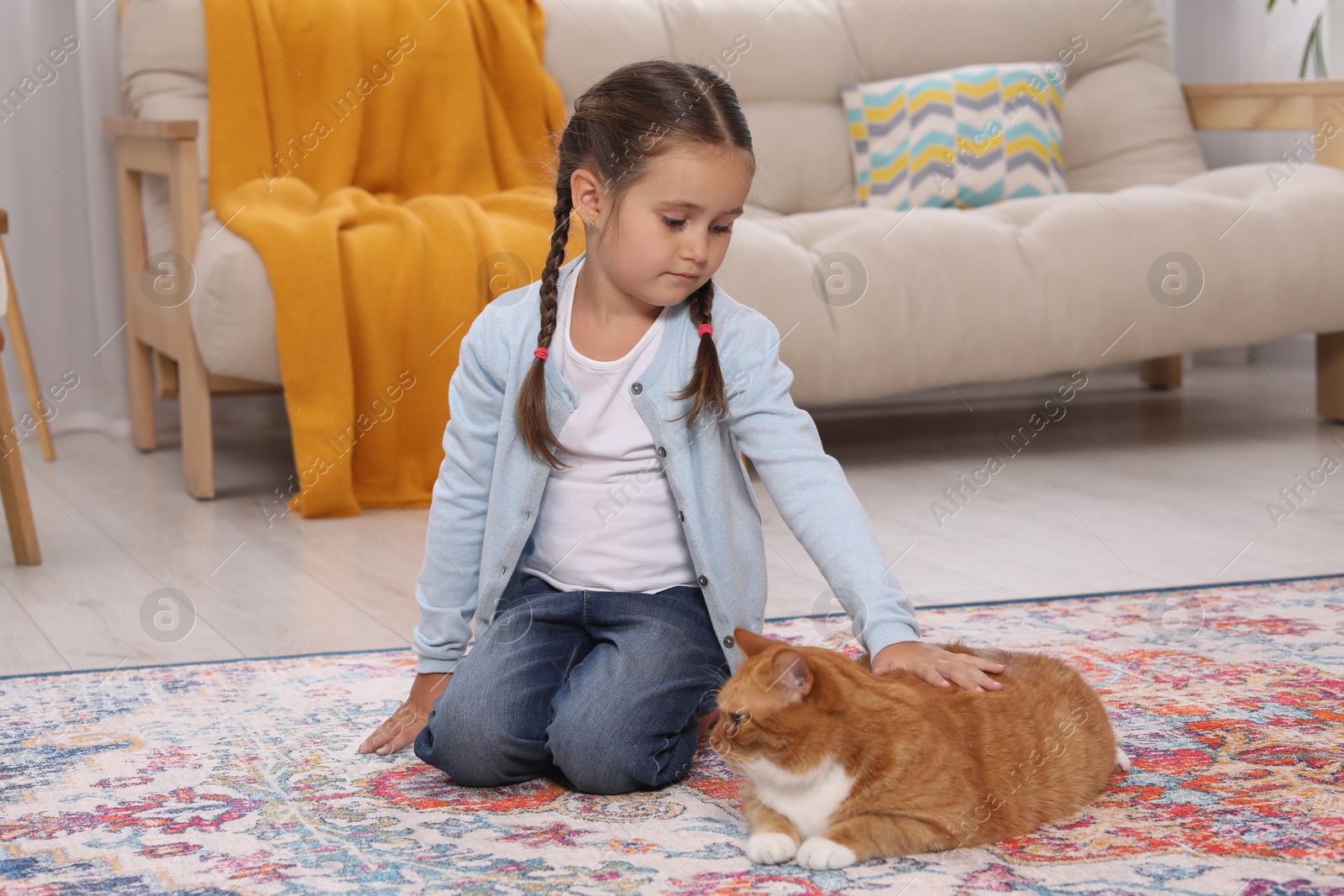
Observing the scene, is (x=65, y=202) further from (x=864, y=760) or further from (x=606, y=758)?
(x=864, y=760)

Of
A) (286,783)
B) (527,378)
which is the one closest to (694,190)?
(527,378)

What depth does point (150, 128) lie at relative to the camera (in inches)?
96.1

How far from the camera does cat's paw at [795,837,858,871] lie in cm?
93

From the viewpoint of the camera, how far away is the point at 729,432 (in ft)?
3.98

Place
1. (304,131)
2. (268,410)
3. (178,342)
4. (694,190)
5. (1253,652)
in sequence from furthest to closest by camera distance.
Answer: (268,410) < (304,131) < (178,342) < (1253,652) < (694,190)

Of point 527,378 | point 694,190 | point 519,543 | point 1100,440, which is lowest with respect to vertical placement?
point 1100,440

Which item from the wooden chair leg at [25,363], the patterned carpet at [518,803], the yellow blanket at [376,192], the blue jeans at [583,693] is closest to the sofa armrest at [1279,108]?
the yellow blanket at [376,192]

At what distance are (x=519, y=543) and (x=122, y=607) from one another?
81 cm

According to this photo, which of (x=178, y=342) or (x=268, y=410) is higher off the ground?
(x=178, y=342)

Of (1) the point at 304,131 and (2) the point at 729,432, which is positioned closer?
(2) the point at 729,432

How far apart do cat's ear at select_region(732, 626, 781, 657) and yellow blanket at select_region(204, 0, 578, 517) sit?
140 centimetres

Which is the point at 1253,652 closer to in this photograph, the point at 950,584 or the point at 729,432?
the point at 950,584

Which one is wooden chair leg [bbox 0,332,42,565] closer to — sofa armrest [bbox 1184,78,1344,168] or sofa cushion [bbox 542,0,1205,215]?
sofa cushion [bbox 542,0,1205,215]

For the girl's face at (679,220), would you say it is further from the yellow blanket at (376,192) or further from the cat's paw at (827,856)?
the yellow blanket at (376,192)
